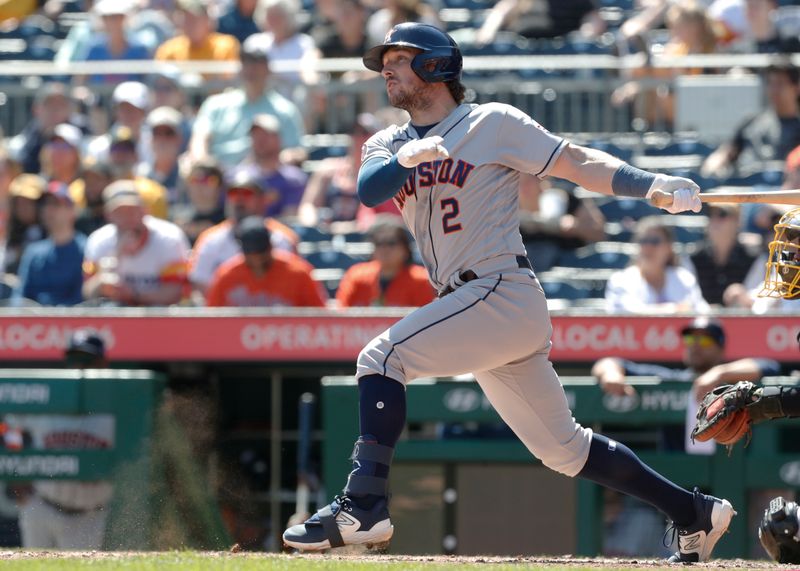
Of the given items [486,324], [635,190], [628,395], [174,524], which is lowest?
[174,524]

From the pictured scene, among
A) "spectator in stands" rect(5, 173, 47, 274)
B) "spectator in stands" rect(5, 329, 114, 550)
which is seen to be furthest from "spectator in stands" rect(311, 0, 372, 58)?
"spectator in stands" rect(5, 329, 114, 550)

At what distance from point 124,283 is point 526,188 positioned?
2.61m

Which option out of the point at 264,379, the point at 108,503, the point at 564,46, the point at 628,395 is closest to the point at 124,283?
the point at 264,379

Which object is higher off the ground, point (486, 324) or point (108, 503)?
point (486, 324)

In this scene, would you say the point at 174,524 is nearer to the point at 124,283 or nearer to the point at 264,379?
the point at 264,379

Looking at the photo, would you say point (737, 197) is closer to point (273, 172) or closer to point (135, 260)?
point (135, 260)

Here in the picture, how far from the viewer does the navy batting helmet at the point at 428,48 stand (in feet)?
16.7

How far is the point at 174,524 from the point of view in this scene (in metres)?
8.01

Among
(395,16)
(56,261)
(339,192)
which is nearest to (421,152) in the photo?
(56,261)

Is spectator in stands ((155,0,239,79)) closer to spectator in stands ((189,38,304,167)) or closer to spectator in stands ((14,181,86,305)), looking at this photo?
spectator in stands ((189,38,304,167))

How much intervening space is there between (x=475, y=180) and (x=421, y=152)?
37 cm

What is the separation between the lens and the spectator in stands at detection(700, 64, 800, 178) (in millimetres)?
10422

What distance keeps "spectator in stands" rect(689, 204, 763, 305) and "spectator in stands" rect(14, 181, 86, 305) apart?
154 inches

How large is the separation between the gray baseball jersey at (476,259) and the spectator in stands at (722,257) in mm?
4270
